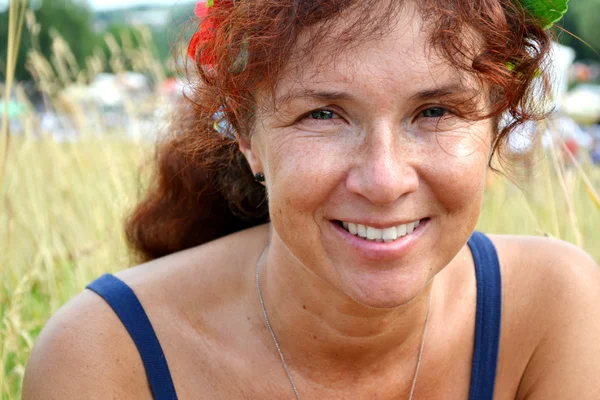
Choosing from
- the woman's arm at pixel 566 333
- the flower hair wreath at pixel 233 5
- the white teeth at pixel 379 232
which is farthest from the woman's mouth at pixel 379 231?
the woman's arm at pixel 566 333

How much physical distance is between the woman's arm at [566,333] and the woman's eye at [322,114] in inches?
31.4

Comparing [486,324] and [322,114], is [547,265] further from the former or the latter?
[322,114]

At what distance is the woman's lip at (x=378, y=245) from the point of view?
1.46 m

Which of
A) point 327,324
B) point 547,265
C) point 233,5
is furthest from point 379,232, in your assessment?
point 547,265

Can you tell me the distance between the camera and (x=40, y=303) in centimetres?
307

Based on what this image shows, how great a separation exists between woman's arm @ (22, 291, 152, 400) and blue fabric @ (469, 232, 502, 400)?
0.80 meters

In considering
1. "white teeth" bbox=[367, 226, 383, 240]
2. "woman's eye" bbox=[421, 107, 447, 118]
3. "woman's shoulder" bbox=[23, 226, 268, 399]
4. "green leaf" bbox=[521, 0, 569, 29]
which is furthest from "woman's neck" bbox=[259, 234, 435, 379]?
"green leaf" bbox=[521, 0, 569, 29]

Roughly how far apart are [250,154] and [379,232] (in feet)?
1.29

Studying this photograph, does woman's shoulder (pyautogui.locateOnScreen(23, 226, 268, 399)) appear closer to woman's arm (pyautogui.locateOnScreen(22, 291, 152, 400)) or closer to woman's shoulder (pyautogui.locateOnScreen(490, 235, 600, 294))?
woman's arm (pyautogui.locateOnScreen(22, 291, 152, 400))

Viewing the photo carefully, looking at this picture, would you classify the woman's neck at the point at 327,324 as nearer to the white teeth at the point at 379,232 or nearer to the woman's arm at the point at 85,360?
the white teeth at the point at 379,232

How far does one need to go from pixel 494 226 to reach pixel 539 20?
192 cm

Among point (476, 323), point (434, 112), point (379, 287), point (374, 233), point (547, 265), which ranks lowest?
point (476, 323)

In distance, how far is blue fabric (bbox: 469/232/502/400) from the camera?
184cm

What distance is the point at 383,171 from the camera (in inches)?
53.8
